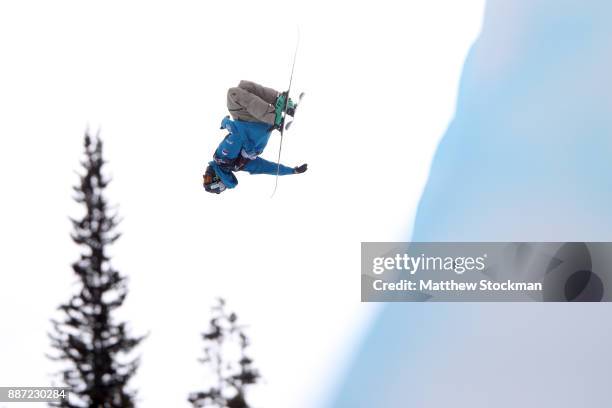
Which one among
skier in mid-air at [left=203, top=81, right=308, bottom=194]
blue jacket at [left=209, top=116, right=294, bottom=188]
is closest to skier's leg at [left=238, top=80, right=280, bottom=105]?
skier in mid-air at [left=203, top=81, right=308, bottom=194]

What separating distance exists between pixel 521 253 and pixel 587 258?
220 centimetres

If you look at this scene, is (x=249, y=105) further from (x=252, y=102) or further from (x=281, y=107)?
(x=281, y=107)

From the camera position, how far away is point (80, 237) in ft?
56.9

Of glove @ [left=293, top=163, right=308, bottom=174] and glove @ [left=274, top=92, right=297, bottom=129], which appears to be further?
glove @ [left=293, top=163, right=308, bottom=174]

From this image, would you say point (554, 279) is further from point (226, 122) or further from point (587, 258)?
point (226, 122)

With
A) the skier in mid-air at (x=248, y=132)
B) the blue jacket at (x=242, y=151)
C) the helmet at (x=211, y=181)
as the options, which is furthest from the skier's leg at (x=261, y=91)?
the helmet at (x=211, y=181)

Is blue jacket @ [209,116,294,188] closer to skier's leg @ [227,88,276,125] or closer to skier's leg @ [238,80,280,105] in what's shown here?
skier's leg @ [227,88,276,125]

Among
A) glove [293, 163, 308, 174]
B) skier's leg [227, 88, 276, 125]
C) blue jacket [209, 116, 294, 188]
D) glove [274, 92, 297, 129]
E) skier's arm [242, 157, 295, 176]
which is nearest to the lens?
skier's leg [227, 88, 276, 125]

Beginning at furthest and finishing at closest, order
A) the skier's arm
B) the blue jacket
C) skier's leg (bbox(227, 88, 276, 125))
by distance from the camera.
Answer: the skier's arm
the blue jacket
skier's leg (bbox(227, 88, 276, 125))

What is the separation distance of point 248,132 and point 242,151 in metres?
0.38

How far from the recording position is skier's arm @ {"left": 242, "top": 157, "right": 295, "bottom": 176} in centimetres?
1402

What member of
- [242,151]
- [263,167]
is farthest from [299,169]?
[242,151]

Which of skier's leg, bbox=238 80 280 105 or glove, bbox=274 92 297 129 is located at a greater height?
skier's leg, bbox=238 80 280 105

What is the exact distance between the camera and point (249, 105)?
511 inches
